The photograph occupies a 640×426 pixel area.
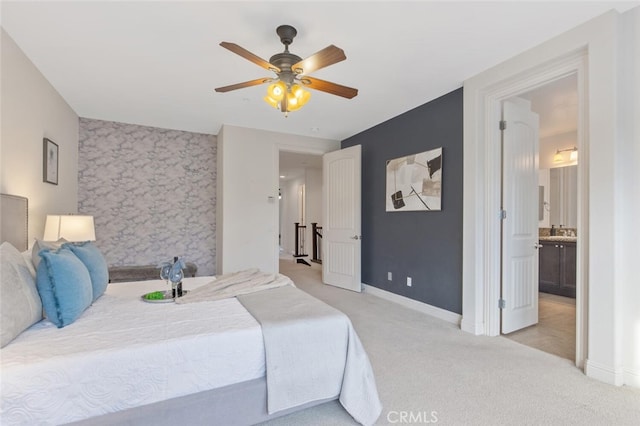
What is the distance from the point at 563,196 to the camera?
5.13 metres

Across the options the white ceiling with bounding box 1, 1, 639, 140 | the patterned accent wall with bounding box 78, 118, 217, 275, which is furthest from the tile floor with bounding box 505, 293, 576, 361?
the patterned accent wall with bounding box 78, 118, 217, 275

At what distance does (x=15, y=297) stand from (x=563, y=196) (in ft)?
21.7

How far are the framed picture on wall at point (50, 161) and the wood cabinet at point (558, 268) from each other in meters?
6.20

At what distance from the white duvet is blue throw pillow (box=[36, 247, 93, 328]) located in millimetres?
59

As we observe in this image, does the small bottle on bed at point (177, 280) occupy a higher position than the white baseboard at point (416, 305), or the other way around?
the small bottle on bed at point (177, 280)

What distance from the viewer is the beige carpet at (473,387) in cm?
180

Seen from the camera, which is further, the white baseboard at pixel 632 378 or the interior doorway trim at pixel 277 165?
the interior doorway trim at pixel 277 165

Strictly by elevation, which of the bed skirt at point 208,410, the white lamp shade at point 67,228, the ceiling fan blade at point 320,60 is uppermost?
the ceiling fan blade at point 320,60

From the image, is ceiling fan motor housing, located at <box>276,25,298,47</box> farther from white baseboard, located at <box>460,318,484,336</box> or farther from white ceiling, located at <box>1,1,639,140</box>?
white baseboard, located at <box>460,318,484,336</box>

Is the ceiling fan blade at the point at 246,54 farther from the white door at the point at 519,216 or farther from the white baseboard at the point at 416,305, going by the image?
the white baseboard at the point at 416,305

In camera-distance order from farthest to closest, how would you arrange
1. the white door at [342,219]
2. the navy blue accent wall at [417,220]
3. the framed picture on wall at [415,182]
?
the white door at [342,219] → the framed picture on wall at [415,182] → the navy blue accent wall at [417,220]

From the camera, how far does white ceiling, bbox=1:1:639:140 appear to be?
6.97 ft

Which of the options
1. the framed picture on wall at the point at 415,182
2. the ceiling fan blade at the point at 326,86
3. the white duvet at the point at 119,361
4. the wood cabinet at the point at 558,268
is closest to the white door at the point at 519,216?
the framed picture on wall at the point at 415,182

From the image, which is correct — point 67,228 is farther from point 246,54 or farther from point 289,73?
point 289,73
